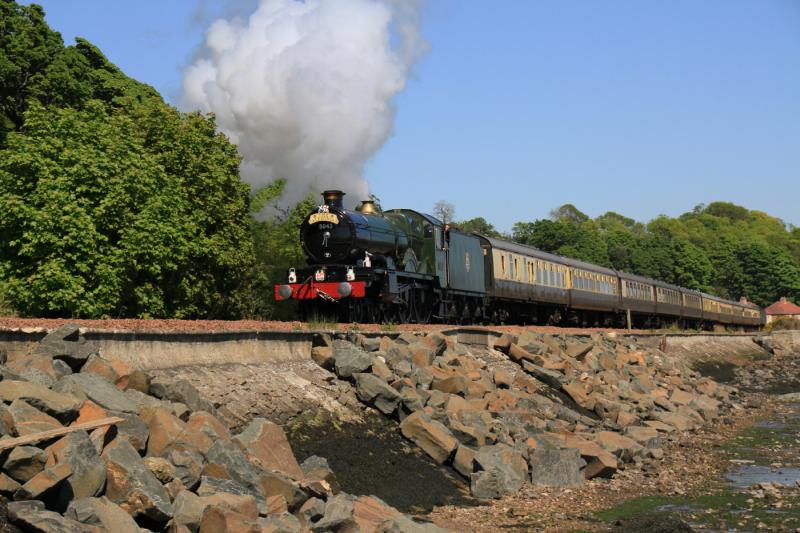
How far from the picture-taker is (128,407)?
10406 mm

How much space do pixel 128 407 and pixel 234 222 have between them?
3232 centimetres

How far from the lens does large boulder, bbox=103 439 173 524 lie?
8.67 meters

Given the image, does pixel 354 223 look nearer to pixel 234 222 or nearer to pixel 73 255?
pixel 73 255

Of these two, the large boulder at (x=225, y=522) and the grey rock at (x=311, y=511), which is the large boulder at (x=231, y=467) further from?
the large boulder at (x=225, y=522)

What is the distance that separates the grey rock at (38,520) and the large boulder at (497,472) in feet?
25.1

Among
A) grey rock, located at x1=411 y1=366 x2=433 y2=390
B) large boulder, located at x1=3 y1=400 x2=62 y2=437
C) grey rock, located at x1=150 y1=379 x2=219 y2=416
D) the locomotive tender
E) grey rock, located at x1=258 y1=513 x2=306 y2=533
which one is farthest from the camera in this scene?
the locomotive tender

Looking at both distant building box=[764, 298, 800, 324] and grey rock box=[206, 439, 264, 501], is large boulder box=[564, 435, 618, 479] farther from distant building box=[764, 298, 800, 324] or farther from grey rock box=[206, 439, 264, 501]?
distant building box=[764, 298, 800, 324]

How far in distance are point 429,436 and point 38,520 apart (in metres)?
8.15

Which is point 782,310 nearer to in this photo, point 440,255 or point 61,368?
point 440,255

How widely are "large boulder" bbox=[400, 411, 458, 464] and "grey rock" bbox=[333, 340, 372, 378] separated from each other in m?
1.74

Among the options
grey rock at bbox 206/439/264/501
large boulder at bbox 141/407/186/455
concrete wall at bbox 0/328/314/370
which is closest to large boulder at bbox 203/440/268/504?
grey rock at bbox 206/439/264/501

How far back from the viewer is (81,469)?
8.48 metres

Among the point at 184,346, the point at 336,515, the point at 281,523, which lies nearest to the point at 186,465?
the point at 281,523

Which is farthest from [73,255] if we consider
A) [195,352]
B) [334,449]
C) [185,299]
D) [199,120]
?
[334,449]
